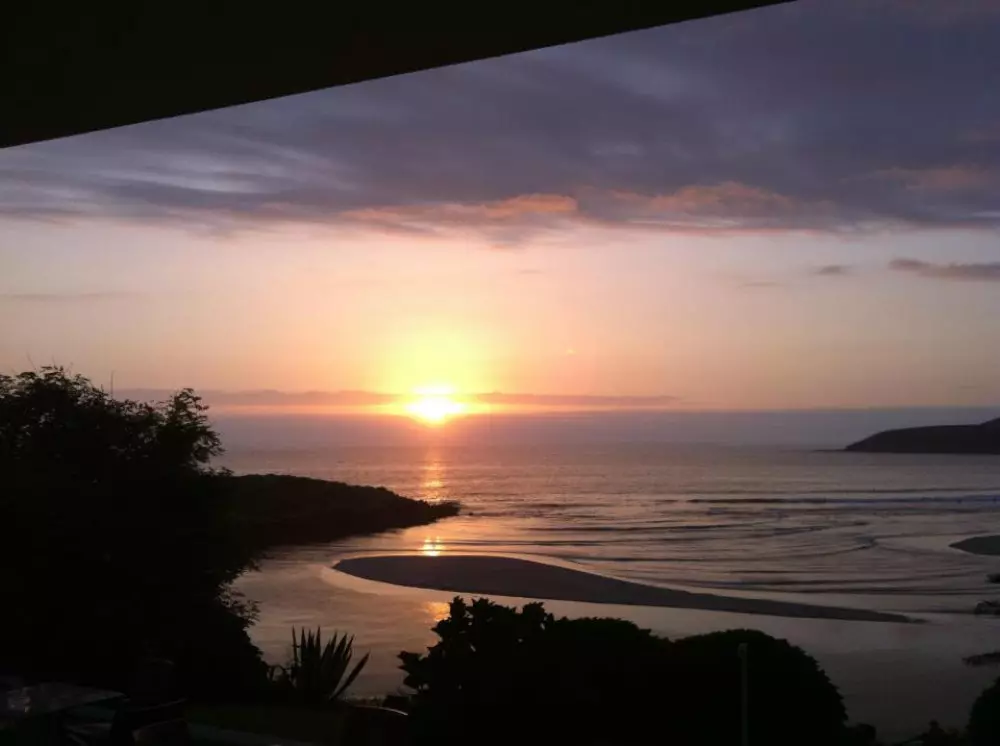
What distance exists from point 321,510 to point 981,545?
2542cm

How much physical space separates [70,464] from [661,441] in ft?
477

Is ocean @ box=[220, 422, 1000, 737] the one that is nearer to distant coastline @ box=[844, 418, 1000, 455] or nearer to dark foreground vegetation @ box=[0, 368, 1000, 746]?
dark foreground vegetation @ box=[0, 368, 1000, 746]

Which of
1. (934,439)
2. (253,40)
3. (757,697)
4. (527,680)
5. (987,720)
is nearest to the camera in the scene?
(253,40)

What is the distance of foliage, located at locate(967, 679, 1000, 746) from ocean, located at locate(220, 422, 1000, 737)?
15.3ft

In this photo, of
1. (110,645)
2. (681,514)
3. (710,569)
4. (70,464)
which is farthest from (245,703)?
(681,514)

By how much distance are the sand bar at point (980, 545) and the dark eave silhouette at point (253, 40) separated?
3136cm

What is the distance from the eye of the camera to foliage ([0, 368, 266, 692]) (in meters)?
8.79

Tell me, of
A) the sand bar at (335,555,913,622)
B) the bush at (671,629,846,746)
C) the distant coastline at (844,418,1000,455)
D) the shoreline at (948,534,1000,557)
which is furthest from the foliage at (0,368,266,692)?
the distant coastline at (844,418,1000,455)

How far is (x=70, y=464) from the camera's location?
980cm

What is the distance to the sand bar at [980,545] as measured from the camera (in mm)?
31156

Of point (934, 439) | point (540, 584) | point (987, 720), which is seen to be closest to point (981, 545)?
point (540, 584)

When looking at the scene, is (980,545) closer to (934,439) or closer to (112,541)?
(112,541)

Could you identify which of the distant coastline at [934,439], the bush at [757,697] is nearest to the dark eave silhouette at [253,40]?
the bush at [757,697]

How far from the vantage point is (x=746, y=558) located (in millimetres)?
29750
